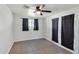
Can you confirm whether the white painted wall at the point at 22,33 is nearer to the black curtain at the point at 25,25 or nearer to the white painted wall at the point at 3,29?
the black curtain at the point at 25,25

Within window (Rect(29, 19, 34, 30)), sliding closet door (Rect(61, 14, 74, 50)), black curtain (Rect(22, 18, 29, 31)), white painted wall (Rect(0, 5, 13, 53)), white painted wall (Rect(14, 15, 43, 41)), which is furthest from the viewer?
window (Rect(29, 19, 34, 30))

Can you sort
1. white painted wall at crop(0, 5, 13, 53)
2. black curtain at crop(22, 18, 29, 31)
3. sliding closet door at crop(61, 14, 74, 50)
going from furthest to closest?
black curtain at crop(22, 18, 29, 31), sliding closet door at crop(61, 14, 74, 50), white painted wall at crop(0, 5, 13, 53)

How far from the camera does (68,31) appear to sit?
154 inches

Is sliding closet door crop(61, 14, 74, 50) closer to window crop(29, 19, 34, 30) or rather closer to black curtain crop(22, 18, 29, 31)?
window crop(29, 19, 34, 30)

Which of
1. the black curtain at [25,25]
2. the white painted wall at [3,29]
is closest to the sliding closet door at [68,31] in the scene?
the white painted wall at [3,29]

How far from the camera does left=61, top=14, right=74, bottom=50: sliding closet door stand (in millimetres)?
3663

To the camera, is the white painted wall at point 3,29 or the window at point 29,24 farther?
the window at point 29,24

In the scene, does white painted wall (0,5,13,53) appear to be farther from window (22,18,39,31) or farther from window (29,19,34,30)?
window (29,19,34,30)

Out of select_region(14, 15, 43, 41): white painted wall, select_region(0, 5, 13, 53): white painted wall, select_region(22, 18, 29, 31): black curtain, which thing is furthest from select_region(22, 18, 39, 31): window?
select_region(0, 5, 13, 53): white painted wall

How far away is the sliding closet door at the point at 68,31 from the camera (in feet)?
12.0

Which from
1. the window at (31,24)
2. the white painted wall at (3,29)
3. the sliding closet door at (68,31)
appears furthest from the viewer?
the window at (31,24)

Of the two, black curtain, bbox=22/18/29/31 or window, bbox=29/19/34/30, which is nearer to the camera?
black curtain, bbox=22/18/29/31
